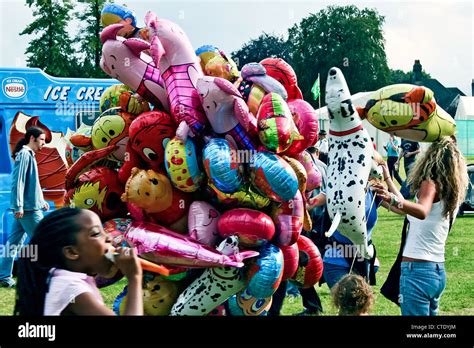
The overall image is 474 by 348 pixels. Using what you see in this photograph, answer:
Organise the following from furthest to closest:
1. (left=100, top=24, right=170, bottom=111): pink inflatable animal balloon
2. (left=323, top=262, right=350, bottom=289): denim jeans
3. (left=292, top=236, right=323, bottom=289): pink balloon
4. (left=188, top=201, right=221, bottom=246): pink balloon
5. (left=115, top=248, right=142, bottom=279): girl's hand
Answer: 1. (left=323, top=262, right=350, bottom=289): denim jeans
2. (left=292, top=236, right=323, bottom=289): pink balloon
3. (left=100, top=24, right=170, bottom=111): pink inflatable animal balloon
4. (left=188, top=201, right=221, bottom=246): pink balloon
5. (left=115, top=248, right=142, bottom=279): girl's hand

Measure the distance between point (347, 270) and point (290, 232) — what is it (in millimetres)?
1388

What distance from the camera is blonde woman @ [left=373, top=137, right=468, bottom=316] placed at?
4312mm

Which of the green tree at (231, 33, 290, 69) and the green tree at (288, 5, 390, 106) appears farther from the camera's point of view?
the green tree at (288, 5, 390, 106)

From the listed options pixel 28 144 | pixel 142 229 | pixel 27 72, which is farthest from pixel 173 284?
pixel 27 72

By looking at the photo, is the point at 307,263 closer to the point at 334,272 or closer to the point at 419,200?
the point at 419,200

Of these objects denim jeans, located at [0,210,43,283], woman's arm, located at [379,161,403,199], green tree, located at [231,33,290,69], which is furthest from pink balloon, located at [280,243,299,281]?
green tree, located at [231,33,290,69]

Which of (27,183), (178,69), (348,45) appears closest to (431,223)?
(178,69)

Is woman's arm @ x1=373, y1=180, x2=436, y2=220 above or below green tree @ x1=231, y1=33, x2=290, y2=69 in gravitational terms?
below

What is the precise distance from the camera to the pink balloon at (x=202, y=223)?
167 inches

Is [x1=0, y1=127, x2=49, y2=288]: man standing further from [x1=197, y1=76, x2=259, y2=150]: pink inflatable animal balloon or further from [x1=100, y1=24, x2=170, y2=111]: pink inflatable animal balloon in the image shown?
[x1=197, y1=76, x2=259, y2=150]: pink inflatable animal balloon

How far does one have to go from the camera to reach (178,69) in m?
4.36

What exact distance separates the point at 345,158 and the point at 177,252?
103 centimetres

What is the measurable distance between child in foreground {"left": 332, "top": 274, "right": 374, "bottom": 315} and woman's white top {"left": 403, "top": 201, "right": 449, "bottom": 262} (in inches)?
22.1
